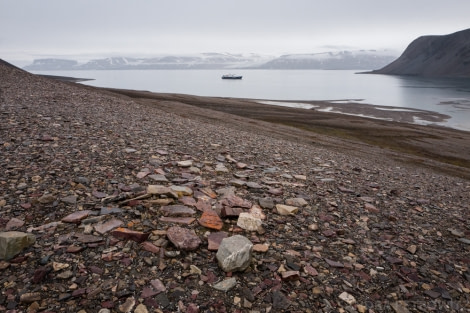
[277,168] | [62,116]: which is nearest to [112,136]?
[62,116]

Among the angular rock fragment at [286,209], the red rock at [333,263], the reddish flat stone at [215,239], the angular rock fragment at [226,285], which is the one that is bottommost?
the red rock at [333,263]

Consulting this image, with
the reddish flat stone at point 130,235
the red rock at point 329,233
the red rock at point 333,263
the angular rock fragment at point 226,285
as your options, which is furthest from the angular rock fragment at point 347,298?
the reddish flat stone at point 130,235

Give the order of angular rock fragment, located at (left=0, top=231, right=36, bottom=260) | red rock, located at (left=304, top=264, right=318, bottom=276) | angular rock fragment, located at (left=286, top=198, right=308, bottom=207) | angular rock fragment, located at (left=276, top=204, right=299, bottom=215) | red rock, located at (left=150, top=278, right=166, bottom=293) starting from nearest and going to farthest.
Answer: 1. red rock, located at (left=150, top=278, right=166, bottom=293)
2. angular rock fragment, located at (left=0, top=231, right=36, bottom=260)
3. red rock, located at (left=304, top=264, right=318, bottom=276)
4. angular rock fragment, located at (left=276, top=204, right=299, bottom=215)
5. angular rock fragment, located at (left=286, top=198, right=308, bottom=207)

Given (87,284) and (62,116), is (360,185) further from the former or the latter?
(62,116)

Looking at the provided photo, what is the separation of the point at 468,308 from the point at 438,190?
32.8 feet

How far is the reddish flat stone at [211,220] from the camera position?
6.35 m

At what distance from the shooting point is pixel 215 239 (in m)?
5.89

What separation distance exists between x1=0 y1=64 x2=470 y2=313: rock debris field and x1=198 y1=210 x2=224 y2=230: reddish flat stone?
2cm

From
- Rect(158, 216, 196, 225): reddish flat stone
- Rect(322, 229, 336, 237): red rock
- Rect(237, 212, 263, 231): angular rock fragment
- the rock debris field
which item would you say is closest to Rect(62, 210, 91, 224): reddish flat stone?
the rock debris field

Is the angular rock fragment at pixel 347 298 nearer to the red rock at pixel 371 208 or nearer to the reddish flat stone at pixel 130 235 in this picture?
the reddish flat stone at pixel 130 235

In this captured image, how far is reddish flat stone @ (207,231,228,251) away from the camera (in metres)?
5.61

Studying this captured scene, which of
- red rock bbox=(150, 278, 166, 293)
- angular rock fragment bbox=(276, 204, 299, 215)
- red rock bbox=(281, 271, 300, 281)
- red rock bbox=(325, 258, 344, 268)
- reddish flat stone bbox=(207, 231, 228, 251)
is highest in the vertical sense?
reddish flat stone bbox=(207, 231, 228, 251)

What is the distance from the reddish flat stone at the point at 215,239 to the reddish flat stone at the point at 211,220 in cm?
26

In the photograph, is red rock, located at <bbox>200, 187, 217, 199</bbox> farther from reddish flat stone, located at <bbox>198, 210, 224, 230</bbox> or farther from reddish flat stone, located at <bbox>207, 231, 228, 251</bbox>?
reddish flat stone, located at <bbox>207, 231, 228, 251</bbox>
